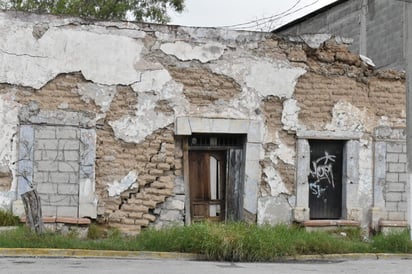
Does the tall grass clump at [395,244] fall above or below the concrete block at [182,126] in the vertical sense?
below

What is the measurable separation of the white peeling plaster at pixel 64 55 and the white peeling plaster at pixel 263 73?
187 cm

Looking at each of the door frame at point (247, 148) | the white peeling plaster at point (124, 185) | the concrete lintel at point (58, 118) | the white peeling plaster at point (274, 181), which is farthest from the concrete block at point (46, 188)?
the white peeling plaster at point (274, 181)

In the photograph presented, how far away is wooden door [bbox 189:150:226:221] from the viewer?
14.7 m

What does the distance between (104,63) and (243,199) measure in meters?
3.98

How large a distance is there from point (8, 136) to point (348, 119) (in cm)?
715

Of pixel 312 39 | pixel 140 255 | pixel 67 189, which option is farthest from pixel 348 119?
pixel 67 189

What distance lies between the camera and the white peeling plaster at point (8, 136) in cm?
1334

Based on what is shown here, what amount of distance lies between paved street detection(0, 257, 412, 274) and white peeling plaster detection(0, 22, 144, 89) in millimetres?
4084

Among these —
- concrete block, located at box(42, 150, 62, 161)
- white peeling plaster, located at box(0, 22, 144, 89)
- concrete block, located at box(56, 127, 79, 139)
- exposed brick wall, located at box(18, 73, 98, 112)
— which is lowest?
concrete block, located at box(42, 150, 62, 161)

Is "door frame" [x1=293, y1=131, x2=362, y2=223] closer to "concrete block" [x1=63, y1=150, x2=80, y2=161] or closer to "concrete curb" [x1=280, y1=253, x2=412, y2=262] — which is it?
"concrete curb" [x1=280, y1=253, x2=412, y2=262]

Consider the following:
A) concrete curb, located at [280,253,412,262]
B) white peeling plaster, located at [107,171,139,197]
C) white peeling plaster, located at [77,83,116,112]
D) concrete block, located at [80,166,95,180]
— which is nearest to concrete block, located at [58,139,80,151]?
concrete block, located at [80,166,95,180]

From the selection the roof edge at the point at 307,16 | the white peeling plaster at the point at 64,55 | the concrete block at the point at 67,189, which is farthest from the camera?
the roof edge at the point at 307,16

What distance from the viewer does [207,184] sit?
14852 mm

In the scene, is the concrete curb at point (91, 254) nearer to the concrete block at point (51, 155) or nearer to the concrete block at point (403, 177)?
the concrete block at point (51, 155)
